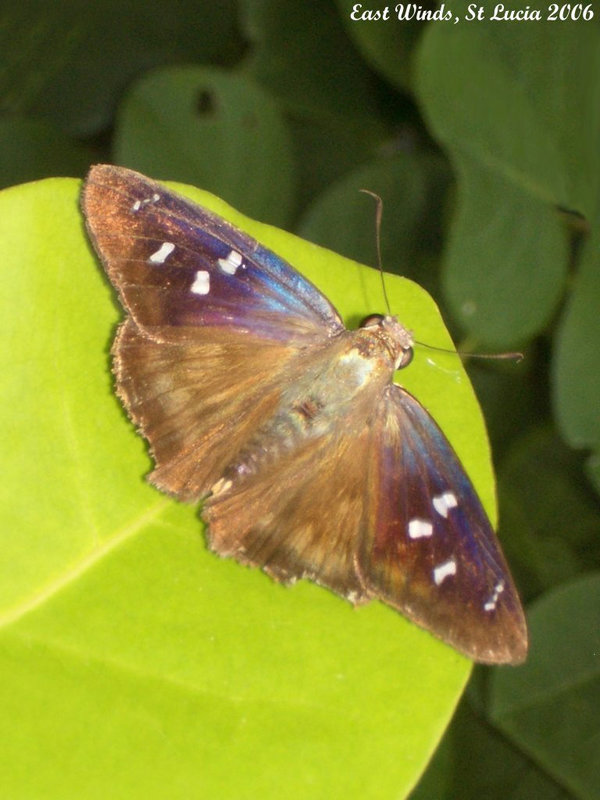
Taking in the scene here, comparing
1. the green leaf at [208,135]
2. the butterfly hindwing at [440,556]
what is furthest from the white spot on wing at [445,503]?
the green leaf at [208,135]

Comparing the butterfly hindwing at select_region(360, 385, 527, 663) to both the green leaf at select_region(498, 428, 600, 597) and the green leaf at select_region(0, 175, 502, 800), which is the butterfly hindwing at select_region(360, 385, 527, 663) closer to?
A: the green leaf at select_region(0, 175, 502, 800)

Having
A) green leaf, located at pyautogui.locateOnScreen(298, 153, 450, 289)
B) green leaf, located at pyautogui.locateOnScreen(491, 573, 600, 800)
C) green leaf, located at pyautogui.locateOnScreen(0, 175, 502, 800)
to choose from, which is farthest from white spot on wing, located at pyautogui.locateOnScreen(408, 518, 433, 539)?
green leaf, located at pyautogui.locateOnScreen(298, 153, 450, 289)

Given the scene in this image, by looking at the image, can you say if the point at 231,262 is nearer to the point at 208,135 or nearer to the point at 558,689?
the point at 208,135

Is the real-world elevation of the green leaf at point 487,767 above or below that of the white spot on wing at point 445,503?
below

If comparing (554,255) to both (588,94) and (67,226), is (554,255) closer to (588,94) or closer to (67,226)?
(588,94)

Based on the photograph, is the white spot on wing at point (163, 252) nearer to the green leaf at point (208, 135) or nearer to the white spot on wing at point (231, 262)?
the white spot on wing at point (231, 262)
